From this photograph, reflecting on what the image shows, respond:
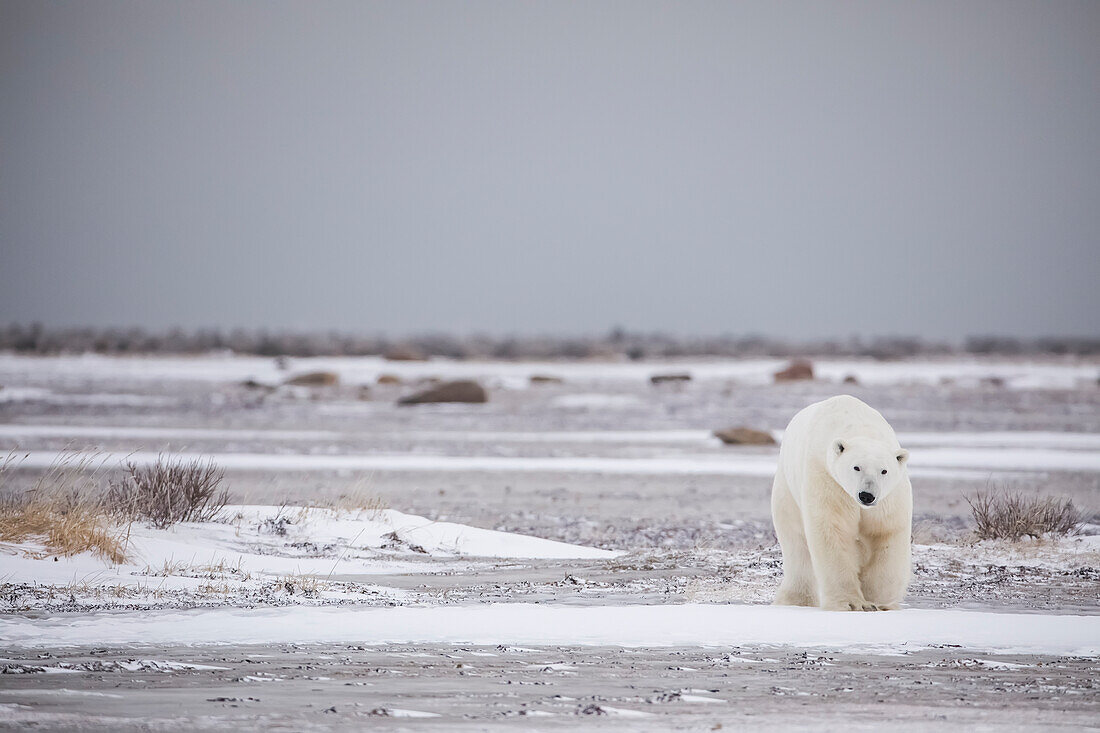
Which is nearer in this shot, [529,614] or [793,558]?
[529,614]

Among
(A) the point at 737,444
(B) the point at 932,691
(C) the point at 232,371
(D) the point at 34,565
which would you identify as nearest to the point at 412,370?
(C) the point at 232,371

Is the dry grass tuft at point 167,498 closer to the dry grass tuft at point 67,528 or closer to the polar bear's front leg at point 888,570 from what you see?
the dry grass tuft at point 67,528

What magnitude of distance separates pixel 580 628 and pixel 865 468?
6.45 feet

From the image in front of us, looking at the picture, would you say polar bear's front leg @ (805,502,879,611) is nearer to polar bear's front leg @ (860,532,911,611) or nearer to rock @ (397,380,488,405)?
polar bear's front leg @ (860,532,911,611)

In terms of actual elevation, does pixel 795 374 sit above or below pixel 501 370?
above

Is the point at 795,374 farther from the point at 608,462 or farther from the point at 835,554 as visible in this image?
the point at 835,554

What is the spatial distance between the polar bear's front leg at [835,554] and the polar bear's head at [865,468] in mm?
222

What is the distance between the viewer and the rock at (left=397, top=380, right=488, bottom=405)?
3591 cm

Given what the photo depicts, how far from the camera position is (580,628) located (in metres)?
7.36

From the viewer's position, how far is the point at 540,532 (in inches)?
511

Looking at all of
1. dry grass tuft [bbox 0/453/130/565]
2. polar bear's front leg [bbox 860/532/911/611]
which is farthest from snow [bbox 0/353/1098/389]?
polar bear's front leg [bbox 860/532/911/611]

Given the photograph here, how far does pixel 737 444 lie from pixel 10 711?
2078cm

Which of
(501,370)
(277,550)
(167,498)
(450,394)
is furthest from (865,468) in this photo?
(501,370)

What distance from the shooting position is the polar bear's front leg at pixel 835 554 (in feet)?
25.2
